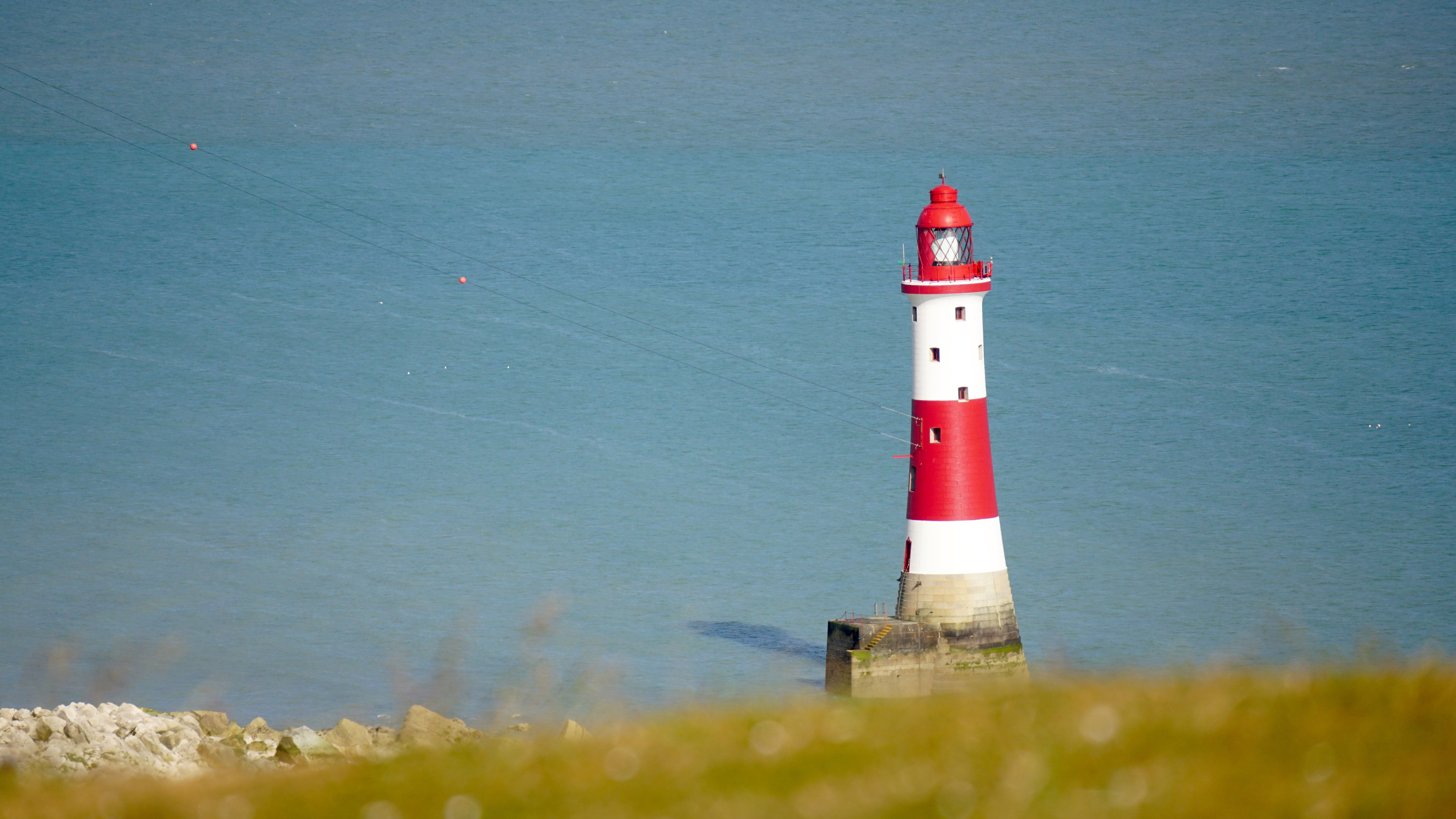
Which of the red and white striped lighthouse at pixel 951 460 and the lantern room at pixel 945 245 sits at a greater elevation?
the lantern room at pixel 945 245

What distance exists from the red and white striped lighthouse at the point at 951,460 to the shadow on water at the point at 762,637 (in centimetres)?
1517

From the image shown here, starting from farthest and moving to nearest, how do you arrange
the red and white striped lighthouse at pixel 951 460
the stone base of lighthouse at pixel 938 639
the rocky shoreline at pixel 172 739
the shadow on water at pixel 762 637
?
the shadow on water at pixel 762 637 < the stone base of lighthouse at pixel 938 639 < the red and white striped lighthouse at pixel 951 460 < the rocky shoreline at pixel 172 739

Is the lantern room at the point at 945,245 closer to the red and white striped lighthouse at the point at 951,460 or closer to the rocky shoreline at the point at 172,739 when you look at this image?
the red and white striped lighthouse at the point at 951,460

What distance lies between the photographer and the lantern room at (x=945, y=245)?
26062 millimetres

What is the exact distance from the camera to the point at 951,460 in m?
25.5

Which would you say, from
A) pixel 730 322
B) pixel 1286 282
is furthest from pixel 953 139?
pixel 730 322

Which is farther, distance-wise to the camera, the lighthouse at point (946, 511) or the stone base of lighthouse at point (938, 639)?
the stone base of lighthouse at point (938, 639)

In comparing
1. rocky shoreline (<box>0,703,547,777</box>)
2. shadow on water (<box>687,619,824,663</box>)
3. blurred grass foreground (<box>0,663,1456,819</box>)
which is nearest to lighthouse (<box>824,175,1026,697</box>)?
rocky shoreline (<box>0,703,547,777</box>)

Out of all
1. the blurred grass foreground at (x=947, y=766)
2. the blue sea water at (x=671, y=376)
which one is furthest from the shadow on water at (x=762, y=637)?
the blurred grass foreground at (x=947, y=766)

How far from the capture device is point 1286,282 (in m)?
93.6

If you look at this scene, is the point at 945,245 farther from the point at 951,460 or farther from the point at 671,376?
the point at 671,376

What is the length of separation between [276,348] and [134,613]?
118 feet

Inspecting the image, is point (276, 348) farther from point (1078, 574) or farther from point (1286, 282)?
point (1286, 282)

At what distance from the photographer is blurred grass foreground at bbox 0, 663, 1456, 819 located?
20.8 ft
